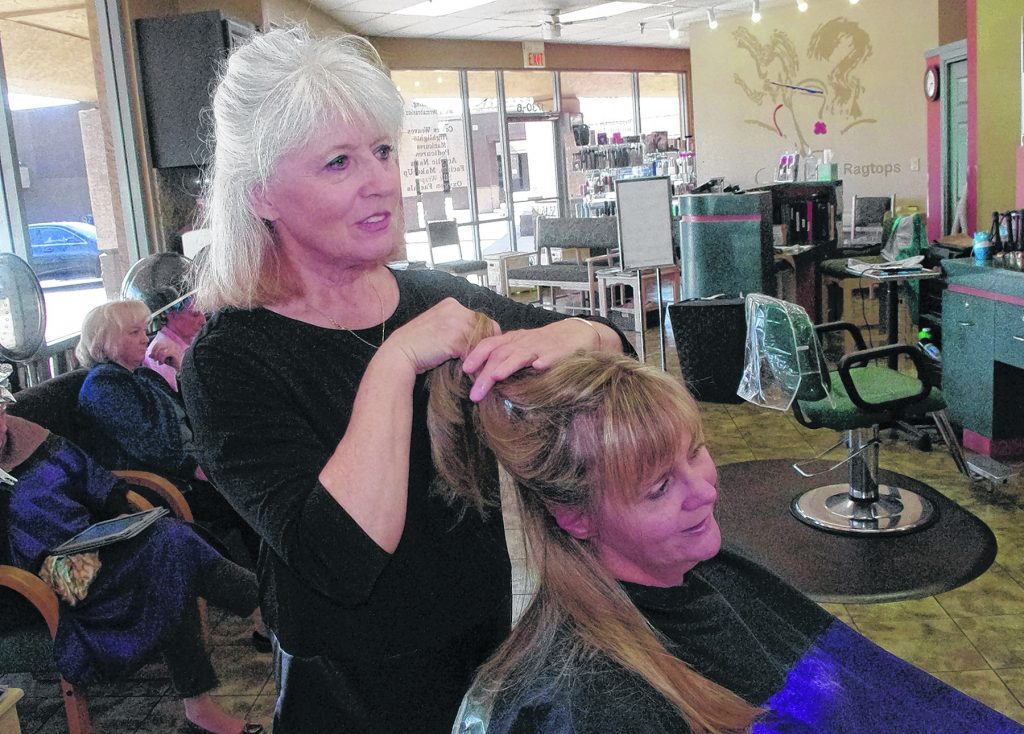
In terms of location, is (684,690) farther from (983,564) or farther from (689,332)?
(689,332)

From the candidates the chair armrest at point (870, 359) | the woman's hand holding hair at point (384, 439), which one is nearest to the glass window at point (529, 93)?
the chair armrest at point (870, 359)

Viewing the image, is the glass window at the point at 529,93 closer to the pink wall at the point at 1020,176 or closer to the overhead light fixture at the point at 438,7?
the overhead light fixture at the point at 438,7

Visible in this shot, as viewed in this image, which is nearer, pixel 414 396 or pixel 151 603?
pixel 414 396

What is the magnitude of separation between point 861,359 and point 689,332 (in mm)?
2015

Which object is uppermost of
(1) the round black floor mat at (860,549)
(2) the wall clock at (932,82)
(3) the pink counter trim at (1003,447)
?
(2) the wall clock at (932,82)

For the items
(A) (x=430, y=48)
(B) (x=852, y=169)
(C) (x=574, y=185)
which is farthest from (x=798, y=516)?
(C) (x=574, y=185)

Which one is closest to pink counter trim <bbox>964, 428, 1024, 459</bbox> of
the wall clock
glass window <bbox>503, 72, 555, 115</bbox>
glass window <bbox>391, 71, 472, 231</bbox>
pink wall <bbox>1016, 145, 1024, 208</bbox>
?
pink wall <bbox>1016, 145, 1024, 208</bbox>

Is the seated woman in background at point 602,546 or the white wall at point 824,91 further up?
the white wall at point 824,91

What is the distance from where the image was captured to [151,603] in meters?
2.48

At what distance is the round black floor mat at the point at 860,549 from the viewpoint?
9.86 ft

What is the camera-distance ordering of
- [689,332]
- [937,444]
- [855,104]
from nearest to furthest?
[937,444] → [689,332] → [855,104]

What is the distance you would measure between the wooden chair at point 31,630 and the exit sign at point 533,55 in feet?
33.3

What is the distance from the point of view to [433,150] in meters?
10.6

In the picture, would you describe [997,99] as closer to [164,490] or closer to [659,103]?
[164,490]
